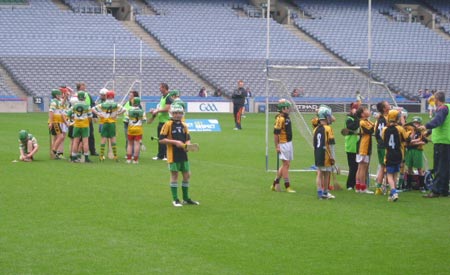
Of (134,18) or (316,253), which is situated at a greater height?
(134,18)

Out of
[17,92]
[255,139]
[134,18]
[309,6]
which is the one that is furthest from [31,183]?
[309,6]

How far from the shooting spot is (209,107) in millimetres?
48188

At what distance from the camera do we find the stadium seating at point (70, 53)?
4969cm

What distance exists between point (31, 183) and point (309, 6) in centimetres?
4838

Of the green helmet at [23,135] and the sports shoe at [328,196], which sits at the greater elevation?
the green helmet at [23,135]

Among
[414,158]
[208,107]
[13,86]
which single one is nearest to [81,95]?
[414,158]

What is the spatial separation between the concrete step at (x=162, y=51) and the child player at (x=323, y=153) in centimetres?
3581

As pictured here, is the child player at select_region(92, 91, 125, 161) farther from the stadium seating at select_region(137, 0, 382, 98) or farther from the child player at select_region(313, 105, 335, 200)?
the stadium seating at select_region(137, 0, 382, 98)

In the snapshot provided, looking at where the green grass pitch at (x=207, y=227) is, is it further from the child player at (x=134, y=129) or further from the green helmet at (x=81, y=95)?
the green helmet at (x=81, y=95)

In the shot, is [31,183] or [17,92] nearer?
[31,183]

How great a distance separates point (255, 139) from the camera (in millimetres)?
30234

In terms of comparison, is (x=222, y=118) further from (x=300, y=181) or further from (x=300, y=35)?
(x=300, y=181)

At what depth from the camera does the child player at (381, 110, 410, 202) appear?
15516mm

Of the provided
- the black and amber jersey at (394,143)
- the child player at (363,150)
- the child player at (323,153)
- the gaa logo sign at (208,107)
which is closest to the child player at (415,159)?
the child player at (363,150)
